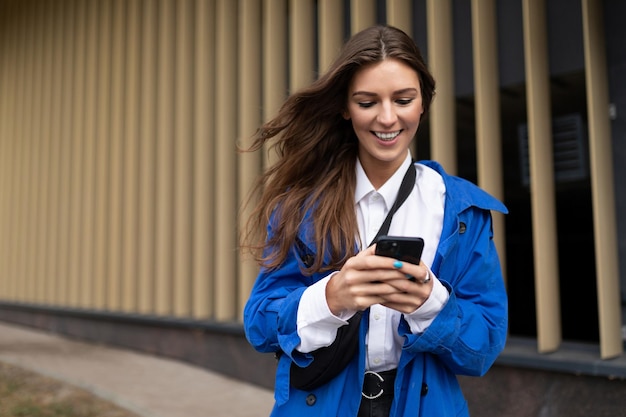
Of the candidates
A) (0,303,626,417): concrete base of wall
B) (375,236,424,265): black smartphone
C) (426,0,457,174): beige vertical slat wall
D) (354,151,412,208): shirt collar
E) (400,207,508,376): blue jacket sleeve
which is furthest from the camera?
(426,0,457,174): beige vertical slat wall

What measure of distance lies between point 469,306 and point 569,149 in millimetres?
2620

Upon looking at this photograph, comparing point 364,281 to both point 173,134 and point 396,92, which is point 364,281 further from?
point 173,134

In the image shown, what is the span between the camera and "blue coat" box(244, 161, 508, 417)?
4.29 feet

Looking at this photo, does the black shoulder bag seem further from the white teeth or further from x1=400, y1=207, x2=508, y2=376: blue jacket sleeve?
the white teeth

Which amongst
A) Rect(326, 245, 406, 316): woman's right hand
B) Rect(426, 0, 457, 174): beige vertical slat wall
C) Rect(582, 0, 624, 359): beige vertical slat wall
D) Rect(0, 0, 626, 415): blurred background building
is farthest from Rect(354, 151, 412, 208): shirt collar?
Rect(426, 0, 457, 174): beige vertical slat wall

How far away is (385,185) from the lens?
1.51 m

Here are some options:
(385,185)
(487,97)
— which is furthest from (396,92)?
(487,97)

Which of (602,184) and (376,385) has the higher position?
(602,184)

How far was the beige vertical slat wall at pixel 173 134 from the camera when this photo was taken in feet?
10.8

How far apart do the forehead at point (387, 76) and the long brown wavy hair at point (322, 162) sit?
0.05 feet

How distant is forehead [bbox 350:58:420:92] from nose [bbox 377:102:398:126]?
44 mm

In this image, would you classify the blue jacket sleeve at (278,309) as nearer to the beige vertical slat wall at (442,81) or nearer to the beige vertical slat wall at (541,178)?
the beige vertical slat wall at (541,178)

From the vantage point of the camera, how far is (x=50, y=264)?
268 inches

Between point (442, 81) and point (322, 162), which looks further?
point (442, 81)
